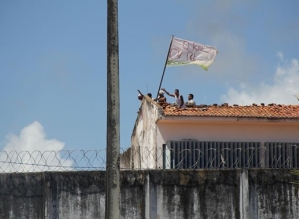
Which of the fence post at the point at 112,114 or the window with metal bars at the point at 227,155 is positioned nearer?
the fence post at the point at 112,114

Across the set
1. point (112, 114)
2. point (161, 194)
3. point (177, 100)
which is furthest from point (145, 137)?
point (112, 114)

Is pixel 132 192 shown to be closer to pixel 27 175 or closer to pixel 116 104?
pixel 27 175

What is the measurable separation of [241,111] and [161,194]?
6.35 metres

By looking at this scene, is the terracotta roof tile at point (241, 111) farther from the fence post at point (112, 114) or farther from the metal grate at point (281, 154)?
the fence post at point (112, 114)

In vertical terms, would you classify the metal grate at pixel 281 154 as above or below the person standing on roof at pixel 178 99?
below

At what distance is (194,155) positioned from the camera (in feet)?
73.7

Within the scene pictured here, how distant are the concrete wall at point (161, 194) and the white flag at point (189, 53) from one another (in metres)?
6.77

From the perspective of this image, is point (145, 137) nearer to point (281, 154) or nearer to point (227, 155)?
point (227, 155)

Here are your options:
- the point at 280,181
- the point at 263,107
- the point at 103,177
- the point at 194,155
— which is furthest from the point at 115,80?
the point at 263,107

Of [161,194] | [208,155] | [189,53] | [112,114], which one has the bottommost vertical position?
[161,194]

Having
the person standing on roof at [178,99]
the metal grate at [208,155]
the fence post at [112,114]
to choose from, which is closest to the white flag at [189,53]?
the person standing on roof at [178,99]

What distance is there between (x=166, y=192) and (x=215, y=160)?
4.85 m

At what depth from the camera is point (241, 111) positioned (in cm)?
2348

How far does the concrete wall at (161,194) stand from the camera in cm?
1752
